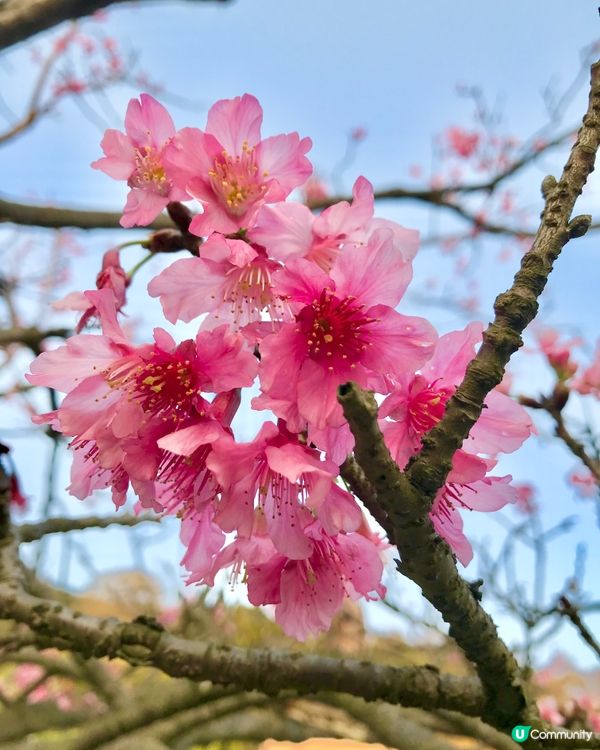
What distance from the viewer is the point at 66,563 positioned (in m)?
3.78

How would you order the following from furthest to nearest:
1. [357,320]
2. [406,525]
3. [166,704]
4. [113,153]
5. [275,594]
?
[166,704]
[113,153]
[275,594]
[357,320]
[406,525]

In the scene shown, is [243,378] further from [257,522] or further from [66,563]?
[66,563]

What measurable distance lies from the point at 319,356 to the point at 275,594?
392 mm

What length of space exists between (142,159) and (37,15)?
1138 millimetres

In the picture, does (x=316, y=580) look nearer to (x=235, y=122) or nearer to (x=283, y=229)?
(x=283, y=229)

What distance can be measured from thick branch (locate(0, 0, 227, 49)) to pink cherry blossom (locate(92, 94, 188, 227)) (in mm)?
1048

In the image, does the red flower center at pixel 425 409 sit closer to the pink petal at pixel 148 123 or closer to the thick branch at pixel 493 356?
the thick branch at pixel 493 356

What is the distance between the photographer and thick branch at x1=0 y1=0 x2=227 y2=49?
1850mm

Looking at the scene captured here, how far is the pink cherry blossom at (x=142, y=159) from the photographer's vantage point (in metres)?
1.04

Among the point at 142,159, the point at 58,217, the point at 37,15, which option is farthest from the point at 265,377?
the point at 58,217

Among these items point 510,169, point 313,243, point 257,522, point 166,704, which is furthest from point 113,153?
point 510,169

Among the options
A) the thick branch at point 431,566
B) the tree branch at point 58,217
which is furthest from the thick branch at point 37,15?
the thick branch at point 431,566
